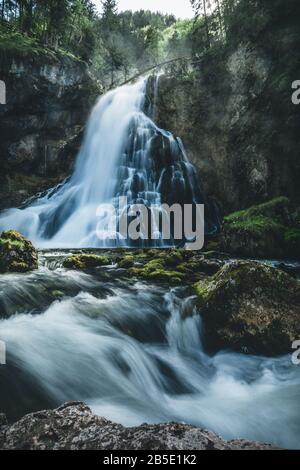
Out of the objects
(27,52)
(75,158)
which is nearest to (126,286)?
(75,158)

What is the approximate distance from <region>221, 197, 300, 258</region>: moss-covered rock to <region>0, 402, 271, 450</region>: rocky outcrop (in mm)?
9414

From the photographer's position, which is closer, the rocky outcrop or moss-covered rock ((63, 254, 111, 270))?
the rocky outcrop

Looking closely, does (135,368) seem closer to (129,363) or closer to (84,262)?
(129,363)

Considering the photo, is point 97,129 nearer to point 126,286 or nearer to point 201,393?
point 126,286

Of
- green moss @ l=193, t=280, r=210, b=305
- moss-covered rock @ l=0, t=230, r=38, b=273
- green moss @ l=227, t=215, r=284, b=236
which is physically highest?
green moss @ l=227, t=215, r=284, b=236

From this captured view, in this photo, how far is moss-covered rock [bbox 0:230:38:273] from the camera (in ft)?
26.1

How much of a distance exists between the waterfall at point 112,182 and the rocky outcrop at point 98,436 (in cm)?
1130
